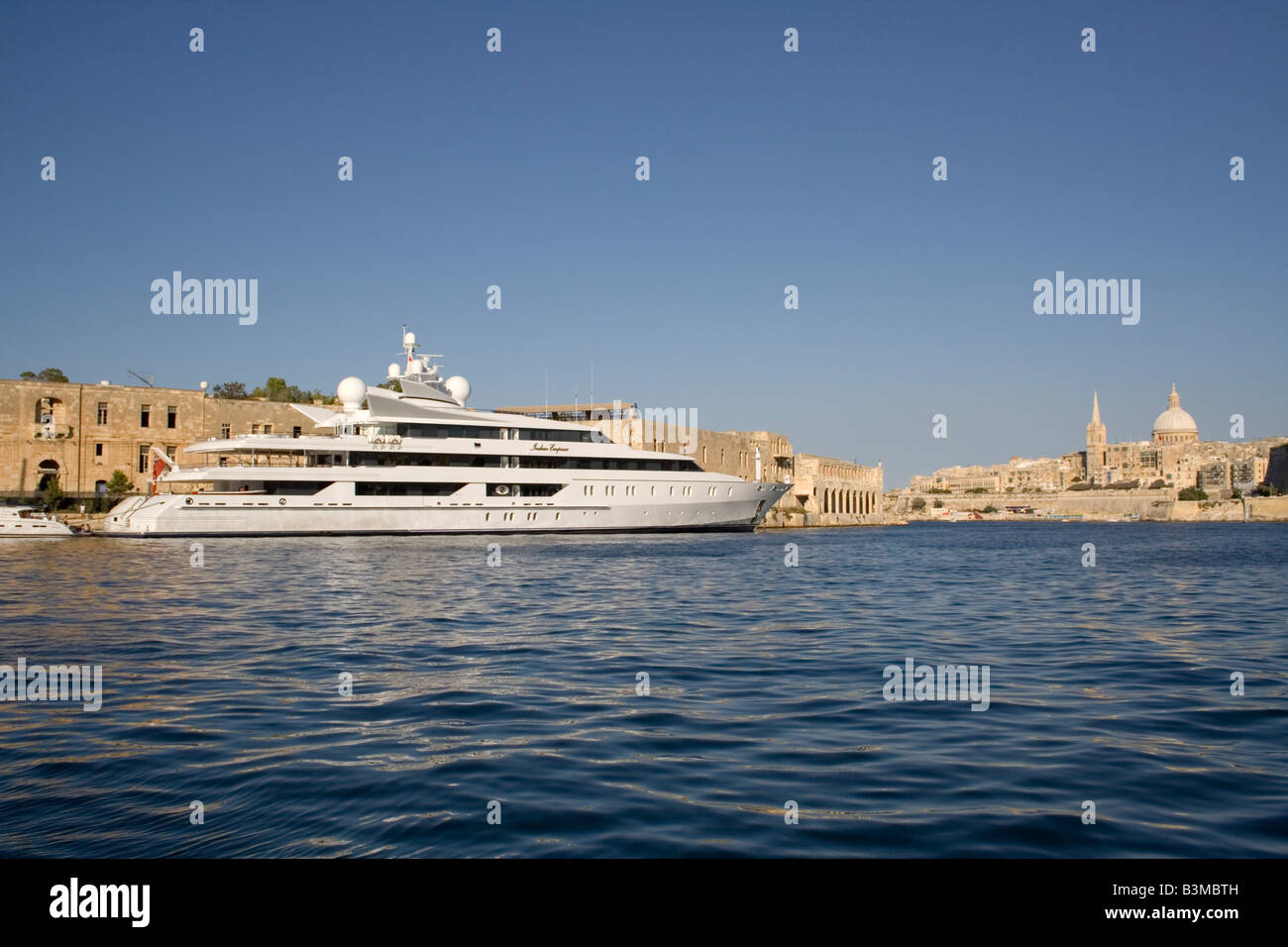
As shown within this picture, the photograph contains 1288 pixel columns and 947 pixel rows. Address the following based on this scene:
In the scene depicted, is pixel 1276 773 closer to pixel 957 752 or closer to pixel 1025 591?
pixel 957 752

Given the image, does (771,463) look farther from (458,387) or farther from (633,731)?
(633,731)

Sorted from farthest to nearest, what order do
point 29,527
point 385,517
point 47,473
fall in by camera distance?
point 47,473, point 385,517, point 29,527

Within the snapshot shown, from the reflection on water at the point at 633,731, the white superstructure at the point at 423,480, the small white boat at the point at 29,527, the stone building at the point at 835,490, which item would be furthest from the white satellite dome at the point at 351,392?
the stone building at the point at 835,490

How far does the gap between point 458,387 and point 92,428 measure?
66.8 ft

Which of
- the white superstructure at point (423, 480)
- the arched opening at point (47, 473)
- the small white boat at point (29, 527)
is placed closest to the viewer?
the small white boat at point (29, 527)

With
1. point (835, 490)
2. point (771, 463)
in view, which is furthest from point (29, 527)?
point (835, 490)

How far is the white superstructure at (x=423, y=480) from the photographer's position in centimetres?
4288

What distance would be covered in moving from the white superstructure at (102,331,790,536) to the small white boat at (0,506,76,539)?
7.63 feet

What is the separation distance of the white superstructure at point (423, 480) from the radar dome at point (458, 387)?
17 cm

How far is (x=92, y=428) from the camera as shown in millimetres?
52219

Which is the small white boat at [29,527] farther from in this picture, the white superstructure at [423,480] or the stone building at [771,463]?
the stone building at [771,463]

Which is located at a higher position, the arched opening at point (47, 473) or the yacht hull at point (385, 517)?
the arched opening at point (47, 473)

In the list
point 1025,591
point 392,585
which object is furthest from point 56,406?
point 1025,591
